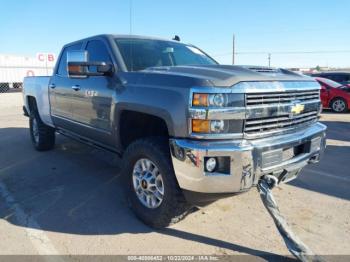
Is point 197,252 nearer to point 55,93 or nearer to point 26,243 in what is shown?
point 26,243

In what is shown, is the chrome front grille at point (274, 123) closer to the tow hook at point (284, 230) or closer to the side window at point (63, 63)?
the tow hook at point (284, 230)

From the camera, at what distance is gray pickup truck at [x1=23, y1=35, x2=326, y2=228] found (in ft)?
9.30

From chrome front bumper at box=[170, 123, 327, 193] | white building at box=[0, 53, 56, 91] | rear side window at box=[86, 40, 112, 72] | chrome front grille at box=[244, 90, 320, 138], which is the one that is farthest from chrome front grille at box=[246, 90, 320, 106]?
white building at box=[0, 53, 56, 91]

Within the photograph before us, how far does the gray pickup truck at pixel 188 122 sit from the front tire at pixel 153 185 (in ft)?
0.03

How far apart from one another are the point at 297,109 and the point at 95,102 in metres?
2.44

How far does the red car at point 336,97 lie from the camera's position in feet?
42.9

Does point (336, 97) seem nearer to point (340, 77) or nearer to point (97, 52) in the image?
point (340, 77)

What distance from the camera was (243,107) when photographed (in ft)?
9.41

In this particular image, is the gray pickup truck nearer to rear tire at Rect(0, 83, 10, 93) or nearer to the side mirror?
the side mirror

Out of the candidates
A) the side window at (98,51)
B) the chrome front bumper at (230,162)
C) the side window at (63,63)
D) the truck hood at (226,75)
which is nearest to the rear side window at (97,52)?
the side window at (98,51)

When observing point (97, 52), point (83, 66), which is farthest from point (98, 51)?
point (83, 66)

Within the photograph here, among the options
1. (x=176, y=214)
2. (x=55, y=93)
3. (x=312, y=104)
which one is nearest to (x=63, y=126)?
(x=55, y=93)

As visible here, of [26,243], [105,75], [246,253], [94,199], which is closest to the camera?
[246,253]

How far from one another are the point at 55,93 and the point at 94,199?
2.33 metres
